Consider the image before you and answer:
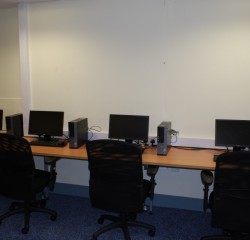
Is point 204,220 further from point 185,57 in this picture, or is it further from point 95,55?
point 95,55

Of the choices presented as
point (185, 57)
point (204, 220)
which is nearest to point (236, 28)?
point (185, 57)

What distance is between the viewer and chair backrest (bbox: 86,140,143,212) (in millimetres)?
2311

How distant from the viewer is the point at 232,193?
7.04 feet

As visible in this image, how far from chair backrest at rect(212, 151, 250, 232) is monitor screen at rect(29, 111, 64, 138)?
2.15 metres

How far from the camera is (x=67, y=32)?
3.52 m

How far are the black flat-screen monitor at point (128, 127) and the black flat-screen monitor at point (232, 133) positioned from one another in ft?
2.74

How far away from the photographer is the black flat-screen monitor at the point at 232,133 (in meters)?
2.91

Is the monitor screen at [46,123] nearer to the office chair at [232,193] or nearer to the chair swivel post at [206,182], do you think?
the chair swivel post at [206,182]

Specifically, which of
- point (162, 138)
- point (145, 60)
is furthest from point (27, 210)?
point (145, 60)

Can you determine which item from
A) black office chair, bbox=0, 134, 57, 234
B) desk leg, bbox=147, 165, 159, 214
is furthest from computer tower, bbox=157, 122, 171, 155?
black office chair, bbox=0, 134, 57, 234

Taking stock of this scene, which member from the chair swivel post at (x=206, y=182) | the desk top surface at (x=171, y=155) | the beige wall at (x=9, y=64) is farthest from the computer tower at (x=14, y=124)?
the chair swivel post at (x=206, y=182)

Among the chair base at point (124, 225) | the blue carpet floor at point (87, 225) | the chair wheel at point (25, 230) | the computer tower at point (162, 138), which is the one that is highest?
the computer tower at point (162, 138)

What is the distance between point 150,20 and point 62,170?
237 cm

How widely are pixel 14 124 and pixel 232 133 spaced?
278 cm
